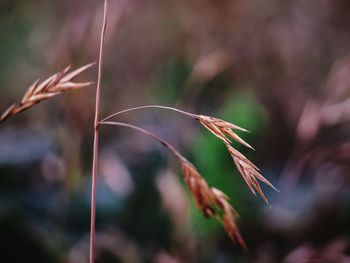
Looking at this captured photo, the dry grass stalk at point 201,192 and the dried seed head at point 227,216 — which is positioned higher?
the dry grass stalk at point 201,192

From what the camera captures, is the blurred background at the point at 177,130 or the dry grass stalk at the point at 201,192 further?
the blurred background at the point at 177,130

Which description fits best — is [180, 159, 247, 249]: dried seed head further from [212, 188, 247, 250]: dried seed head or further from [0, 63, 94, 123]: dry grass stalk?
[0, 63, 94, 123]: dry grass stalk

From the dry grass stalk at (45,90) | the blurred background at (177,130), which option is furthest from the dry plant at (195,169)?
the blurred background at (177,130)

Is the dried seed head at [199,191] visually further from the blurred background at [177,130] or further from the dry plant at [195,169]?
the blurred background at [177,130]

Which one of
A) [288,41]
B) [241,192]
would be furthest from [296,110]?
[241,192]

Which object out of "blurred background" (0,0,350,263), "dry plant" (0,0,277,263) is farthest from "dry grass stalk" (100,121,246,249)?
"blurred background" (0,0,350,263)

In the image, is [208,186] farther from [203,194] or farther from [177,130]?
[177,130]

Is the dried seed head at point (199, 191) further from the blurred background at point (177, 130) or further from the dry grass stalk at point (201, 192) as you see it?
the blurred background at point (177, 130)
